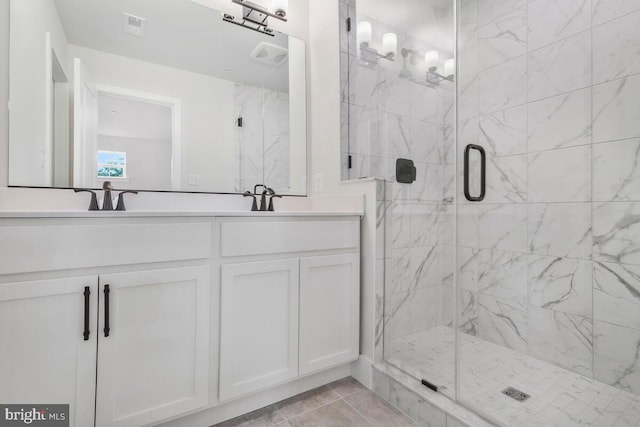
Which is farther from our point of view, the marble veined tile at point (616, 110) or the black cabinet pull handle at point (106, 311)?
the marble veined tile at point (616, 110)

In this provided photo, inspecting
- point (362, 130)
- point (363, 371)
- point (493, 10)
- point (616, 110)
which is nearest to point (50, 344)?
point (363, 371)

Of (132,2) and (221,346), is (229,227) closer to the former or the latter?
(221,346)

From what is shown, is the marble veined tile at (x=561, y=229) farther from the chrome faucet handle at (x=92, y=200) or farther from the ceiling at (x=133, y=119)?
the chrome faucet handle at (x=92, y=200)

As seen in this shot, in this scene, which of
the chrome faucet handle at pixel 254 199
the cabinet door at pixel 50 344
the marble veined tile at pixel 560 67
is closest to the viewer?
the cabinet door at pixel 50 344

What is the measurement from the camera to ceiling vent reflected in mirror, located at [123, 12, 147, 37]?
1580 millimetres

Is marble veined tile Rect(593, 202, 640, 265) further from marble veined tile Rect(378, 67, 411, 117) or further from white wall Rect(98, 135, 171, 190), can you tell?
white wall Rect(98, 135, 171, 190)

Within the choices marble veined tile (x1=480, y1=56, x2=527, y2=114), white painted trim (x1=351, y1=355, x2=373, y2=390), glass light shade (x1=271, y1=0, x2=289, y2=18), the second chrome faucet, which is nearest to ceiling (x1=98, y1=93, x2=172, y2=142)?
the second chrome faucet

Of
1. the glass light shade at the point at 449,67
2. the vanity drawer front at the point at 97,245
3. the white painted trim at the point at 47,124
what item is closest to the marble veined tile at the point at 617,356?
the glass light shade at the point at 449,67

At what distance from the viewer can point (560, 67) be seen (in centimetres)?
172

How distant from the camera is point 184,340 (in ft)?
3.96

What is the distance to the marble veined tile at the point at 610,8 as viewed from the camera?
4.80 ft

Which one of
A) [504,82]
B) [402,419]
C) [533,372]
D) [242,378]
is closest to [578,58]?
[504,82]

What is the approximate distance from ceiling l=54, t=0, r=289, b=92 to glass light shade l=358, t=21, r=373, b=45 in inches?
20.2

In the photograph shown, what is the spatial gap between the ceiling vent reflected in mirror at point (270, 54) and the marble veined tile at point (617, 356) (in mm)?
2380
